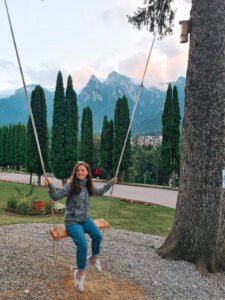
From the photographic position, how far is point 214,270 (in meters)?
5.45

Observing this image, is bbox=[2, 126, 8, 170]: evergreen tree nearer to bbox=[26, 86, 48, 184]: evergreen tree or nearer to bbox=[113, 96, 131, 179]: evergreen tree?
bbox=[113, 96, 131, 179]: evergreen tree

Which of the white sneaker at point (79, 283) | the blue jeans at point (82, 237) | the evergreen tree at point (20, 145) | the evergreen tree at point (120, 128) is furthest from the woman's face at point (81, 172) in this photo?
the evergreen tree at point (20, 145)

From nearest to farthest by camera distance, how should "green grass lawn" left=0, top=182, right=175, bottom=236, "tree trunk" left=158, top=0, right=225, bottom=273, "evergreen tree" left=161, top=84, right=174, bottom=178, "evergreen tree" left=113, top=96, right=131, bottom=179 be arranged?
"tree trunk" left=158, top=0, right=225, bottom=273 < "green grass lawn" left=0, top=182, right=175, bottom=236 < "evergreen tree" left=161, top=84, right=174, bottom=178 < "evergreen tree" left=113, top=96, right=131, bottom=179

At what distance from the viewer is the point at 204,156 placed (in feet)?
18.3

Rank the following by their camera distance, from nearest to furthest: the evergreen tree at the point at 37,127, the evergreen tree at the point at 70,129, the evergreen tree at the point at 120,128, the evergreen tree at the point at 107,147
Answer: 1. the evergreen tree at the point at 70,129
2. the evergreen tree at the point at 37,127
3. the evergreen tree at the point at 120,128
4. the evergreen tree at the point at 107,147

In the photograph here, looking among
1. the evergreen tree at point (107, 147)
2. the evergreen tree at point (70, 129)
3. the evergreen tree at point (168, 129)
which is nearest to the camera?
the evergreen tree at point (70, 129)

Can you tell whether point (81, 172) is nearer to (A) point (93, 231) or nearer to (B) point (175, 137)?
(A) point (93, 231)

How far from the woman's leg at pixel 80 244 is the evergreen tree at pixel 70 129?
1859cm

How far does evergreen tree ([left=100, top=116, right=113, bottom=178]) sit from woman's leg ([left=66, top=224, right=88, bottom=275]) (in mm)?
24727

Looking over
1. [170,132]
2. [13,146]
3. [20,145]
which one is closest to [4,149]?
[13,146]

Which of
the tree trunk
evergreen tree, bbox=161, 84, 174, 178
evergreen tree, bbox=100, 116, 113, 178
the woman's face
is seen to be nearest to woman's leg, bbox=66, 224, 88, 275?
the woman's face

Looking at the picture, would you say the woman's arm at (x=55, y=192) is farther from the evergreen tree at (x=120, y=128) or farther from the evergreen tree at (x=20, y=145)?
the evergreen tree at (x=20, y=145)

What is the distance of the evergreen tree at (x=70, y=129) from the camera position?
22828 mm

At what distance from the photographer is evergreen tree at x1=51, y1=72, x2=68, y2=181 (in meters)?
22.7
